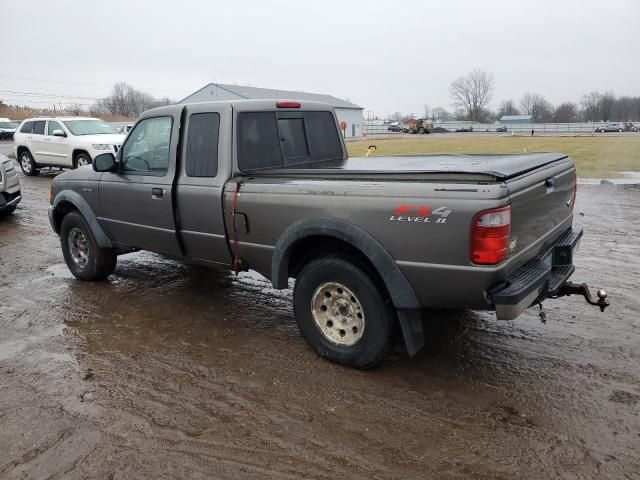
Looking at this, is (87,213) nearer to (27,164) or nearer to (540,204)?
(540,204)

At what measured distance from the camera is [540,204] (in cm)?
366

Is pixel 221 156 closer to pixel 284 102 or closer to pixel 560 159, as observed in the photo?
pixel 284 102

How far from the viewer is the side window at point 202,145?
4.57m

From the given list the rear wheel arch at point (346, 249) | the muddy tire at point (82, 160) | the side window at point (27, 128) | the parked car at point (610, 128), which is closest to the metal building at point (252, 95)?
the parked car at point (610, 128)

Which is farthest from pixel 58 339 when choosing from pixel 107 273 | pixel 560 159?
pixel 560 159

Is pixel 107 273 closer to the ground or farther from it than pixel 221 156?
closer to the ground

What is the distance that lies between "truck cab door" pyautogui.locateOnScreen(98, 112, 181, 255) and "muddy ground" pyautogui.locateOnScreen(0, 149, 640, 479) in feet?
2.40

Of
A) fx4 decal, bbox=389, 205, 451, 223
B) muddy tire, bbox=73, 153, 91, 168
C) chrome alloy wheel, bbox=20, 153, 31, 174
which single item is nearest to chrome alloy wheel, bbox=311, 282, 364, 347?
fx4 decal, bbox=389, 205, 451, 223

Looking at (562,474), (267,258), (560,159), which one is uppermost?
(560,159)

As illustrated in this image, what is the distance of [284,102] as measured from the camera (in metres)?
4.96

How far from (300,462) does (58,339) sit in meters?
2.83

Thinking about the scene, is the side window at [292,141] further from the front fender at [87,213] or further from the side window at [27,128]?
the side window at [27,128]

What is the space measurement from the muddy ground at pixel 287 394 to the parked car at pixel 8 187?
5.24 meters

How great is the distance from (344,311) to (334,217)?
74 cm
